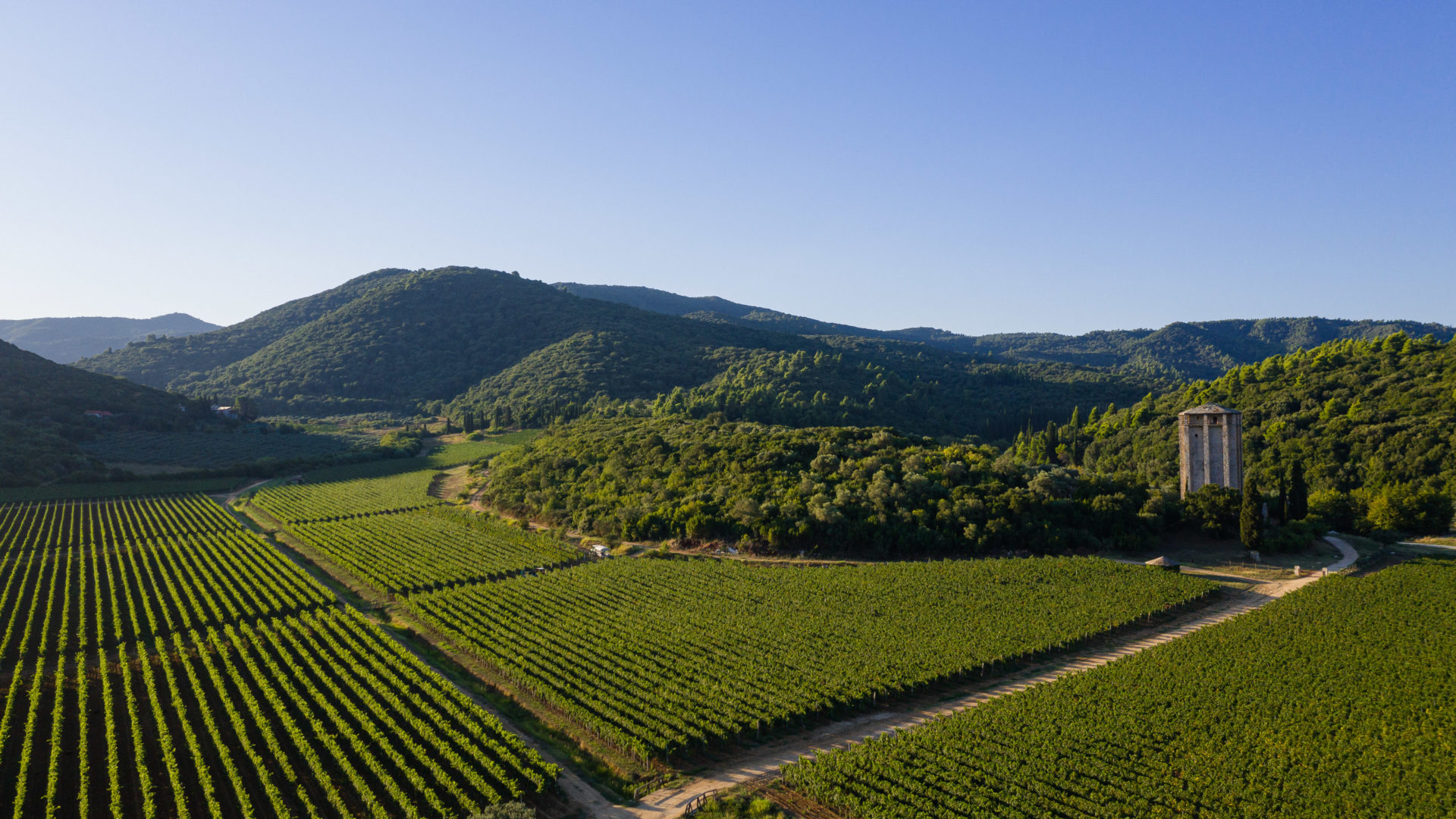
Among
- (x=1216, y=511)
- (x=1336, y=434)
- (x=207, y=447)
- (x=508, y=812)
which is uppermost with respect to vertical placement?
(x=1336, y=434)

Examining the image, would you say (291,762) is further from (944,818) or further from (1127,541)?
(1127,541)

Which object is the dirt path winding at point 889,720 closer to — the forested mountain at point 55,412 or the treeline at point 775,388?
the treeline at point 775,388

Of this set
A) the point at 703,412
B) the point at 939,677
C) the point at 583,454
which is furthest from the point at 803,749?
the point at 703,412

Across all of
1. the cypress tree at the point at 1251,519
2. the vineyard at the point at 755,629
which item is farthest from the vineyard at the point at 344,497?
the cypress tree at the point at 1251,519

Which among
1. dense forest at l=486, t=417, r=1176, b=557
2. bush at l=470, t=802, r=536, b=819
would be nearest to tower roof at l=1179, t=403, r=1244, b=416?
dense forest at l=486, t=417, r=1176, b=557

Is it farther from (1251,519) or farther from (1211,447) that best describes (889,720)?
(1211,447)

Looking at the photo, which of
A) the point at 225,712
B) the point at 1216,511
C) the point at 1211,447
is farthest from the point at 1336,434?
the point at 225,712
